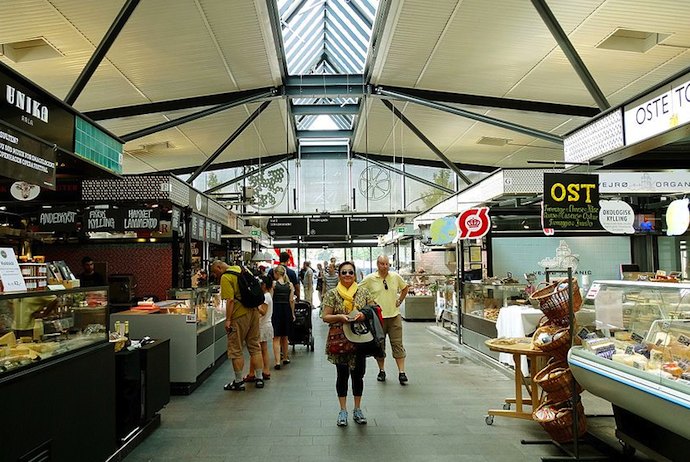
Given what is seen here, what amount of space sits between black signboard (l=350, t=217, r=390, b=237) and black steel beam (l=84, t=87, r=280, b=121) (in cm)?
500

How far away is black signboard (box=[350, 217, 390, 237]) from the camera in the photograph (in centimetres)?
1562

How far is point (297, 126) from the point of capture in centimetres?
1753

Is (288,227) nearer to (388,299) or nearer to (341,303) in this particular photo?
(388,299)

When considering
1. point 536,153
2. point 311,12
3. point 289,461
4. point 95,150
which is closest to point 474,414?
point 289,461

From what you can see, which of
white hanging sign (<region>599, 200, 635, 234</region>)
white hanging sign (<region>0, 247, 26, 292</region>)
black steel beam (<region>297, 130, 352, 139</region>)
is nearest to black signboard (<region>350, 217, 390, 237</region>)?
black steel beam (<region>297, 130, 352, 139</region>)

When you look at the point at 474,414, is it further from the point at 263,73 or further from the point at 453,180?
the point at 453,180

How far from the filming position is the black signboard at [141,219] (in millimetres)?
8516

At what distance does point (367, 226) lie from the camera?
51.5 ft

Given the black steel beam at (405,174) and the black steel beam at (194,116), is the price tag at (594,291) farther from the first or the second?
the black steel beam at (405,174)

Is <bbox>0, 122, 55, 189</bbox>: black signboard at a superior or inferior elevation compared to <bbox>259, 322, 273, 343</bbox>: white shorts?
superior

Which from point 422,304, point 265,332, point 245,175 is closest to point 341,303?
point 265,332

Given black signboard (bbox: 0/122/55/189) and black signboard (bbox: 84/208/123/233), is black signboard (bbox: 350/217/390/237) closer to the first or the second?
black signboard (bbox: 84/208/123/233)

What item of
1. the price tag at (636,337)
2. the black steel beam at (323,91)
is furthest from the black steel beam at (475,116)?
the price tag at (636,337)

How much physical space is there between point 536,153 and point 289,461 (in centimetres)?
1234
